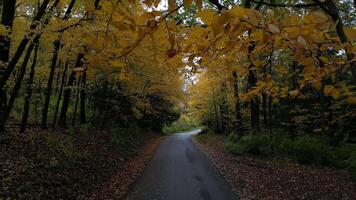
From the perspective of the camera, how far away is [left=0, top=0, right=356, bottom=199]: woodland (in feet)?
4.57

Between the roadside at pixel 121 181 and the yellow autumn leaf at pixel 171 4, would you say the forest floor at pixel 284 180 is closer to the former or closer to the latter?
the roadside at pixel 121 181

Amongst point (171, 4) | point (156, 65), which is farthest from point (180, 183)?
point (171, 4)

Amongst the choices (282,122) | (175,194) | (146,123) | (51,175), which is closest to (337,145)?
(282,122)

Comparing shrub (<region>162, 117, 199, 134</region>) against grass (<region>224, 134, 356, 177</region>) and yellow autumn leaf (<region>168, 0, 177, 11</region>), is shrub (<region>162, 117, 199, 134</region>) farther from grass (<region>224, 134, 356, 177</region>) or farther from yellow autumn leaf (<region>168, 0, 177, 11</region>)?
yellow autumn leaf (<region>168, 0, 177, 11</region>)

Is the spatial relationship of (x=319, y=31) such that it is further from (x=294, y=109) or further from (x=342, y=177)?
(x=294, y=109)

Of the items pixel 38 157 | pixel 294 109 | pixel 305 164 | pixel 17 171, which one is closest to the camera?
pixel 17 171

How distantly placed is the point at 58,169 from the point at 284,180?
26.2 ft

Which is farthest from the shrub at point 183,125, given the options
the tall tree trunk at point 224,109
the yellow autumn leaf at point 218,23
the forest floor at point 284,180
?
the yellow autumn leaf at point 218,23

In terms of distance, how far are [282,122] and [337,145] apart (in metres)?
7.28

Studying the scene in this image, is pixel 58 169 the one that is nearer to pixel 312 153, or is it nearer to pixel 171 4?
pixel 171 4

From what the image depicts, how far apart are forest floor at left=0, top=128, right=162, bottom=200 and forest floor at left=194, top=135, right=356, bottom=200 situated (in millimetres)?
4252

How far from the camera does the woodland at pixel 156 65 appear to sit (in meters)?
1.39

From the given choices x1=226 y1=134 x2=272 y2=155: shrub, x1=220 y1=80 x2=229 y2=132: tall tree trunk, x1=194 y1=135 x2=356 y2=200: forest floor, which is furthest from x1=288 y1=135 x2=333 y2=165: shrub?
x1=220 y1=80 x2=229 y2=132: tall tree trunk

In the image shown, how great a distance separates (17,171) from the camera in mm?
8727
